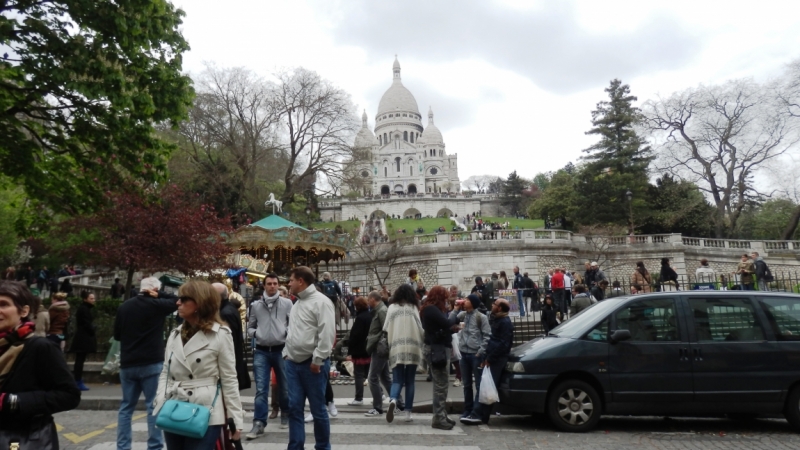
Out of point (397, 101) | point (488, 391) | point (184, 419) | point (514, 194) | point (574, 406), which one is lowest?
point (574, 406)

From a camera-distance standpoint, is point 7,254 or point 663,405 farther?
point 7,254

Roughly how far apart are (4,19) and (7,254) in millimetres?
19210

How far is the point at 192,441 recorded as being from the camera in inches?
144

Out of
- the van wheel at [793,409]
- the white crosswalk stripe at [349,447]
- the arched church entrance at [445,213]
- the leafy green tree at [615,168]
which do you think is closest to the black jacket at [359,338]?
the white crosswalk stripe at [349,447]

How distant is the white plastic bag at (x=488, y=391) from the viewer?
7078 millimetres

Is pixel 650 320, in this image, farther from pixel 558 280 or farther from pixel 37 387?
pixel 558 280

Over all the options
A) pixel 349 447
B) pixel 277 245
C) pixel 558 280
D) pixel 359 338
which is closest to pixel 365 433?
pixel 349 447

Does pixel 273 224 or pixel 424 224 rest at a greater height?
pixel 424 224

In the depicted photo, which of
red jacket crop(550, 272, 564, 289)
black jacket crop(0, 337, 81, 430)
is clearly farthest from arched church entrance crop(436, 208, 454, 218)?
black jacket crop(0, 337, 81, 430)

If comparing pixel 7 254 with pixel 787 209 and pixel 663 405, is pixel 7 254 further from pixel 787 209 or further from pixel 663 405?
pixel 787 209

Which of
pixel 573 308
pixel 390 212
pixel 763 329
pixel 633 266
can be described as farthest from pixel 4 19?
pixel 390 212

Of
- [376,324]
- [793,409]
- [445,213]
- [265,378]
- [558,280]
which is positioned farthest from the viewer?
[445,213]

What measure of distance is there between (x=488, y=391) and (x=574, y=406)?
3.37ft

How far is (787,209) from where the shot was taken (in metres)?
51.9
